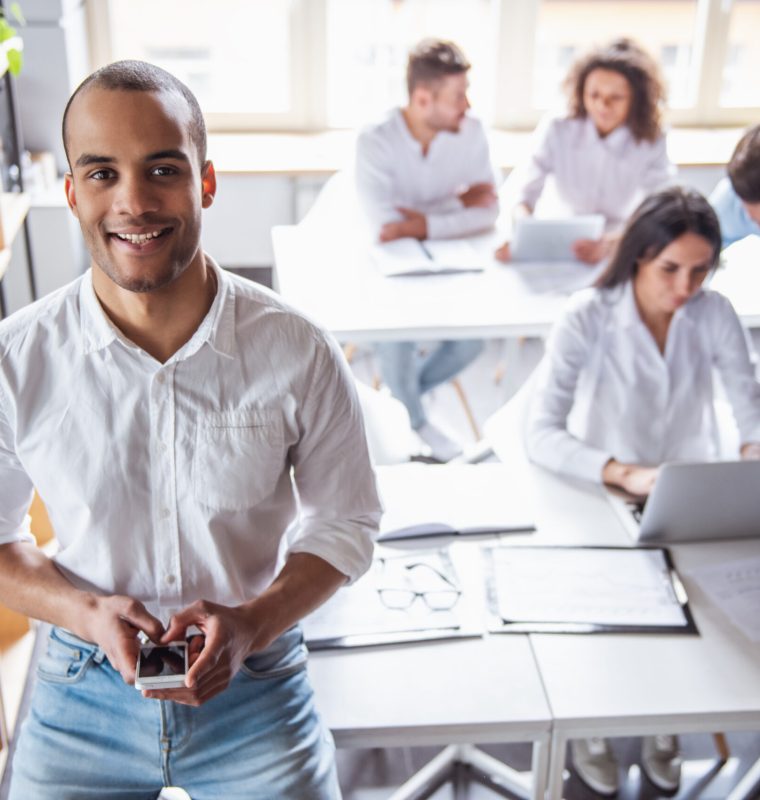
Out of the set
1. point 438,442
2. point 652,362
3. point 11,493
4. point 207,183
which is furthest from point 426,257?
point 11,493

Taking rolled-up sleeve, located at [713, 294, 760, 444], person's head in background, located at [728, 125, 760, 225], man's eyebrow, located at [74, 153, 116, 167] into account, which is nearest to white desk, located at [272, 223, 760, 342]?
person's head in background, located at [728, 125, 760, 225]

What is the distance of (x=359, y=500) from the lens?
149cm

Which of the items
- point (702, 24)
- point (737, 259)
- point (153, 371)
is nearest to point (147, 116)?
point (153, 371)

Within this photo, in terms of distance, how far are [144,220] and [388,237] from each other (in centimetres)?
204

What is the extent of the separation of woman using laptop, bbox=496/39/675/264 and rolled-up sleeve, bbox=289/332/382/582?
7.13 feet

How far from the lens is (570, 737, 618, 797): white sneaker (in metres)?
2.08

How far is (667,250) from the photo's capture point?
208 centimetres

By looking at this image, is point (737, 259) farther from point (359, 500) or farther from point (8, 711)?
point (8, 711)

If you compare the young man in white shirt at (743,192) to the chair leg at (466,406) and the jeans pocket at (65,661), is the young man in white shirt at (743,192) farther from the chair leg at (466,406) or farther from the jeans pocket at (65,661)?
the jeans pocket at (65,661)

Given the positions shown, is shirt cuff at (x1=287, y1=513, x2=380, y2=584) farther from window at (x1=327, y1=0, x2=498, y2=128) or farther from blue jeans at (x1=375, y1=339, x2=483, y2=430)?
→ window at (x1=327, y1=0, x2=498, y2=128)

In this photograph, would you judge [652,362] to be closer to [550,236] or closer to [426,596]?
[426,596]

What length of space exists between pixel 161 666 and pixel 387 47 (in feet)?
13.3

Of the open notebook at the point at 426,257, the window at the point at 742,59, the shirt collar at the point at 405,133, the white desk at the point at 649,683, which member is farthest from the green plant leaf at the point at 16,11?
A: the window at the point at 742,59

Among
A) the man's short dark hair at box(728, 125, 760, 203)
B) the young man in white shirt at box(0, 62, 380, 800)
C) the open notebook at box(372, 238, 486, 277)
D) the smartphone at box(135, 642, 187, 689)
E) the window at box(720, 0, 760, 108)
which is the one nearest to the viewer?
the smartphone at box(135, 642, 187, 689)
